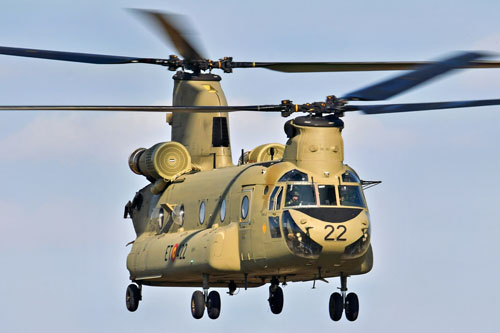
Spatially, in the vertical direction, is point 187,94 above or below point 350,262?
above

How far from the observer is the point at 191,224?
113 ft

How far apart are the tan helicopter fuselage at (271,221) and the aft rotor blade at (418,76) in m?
2.47

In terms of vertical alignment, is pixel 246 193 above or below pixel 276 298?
above

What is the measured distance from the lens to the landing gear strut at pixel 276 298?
111ft

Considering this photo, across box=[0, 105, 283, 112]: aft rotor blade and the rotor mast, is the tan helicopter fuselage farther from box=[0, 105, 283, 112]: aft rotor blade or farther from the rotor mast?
box=[0, 105, 283, 112]: aft rotor blade

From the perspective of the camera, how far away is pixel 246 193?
32.1 meters

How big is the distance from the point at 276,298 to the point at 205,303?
6.31 feet

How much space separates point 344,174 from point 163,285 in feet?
25.2

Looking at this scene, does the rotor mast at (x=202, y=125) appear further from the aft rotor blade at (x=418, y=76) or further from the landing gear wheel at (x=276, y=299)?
the aft rotor blade at (x=418, y=76)

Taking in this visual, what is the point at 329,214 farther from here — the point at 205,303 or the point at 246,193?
the point at 205,303

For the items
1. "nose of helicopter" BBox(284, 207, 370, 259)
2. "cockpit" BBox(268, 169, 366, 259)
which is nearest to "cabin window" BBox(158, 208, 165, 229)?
"cockpit" BBox(268, 169, 366, 259)

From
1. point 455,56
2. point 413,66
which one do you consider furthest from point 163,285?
point 455,56

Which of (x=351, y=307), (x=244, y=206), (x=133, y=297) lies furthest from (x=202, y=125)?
(x=351, y=307)

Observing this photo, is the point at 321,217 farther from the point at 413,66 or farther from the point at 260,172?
the point at 413,66
